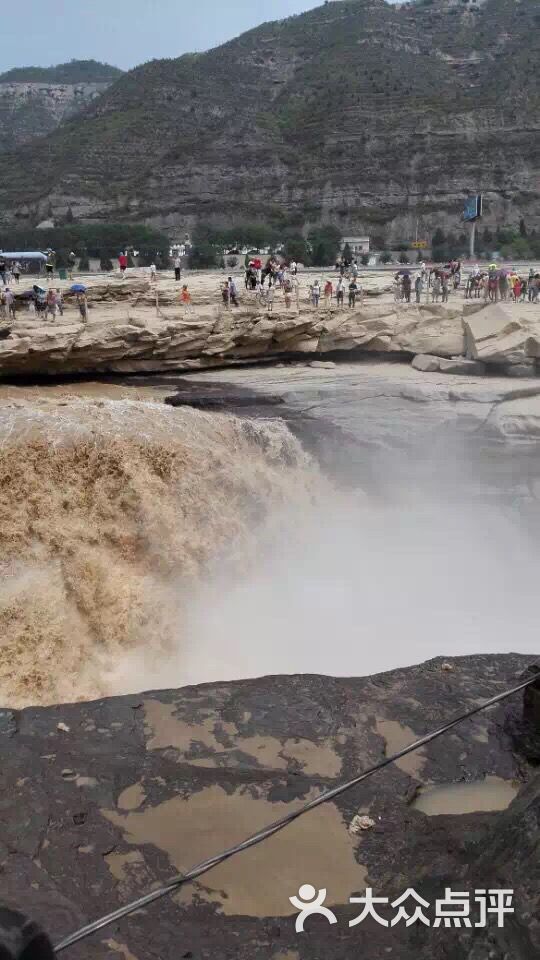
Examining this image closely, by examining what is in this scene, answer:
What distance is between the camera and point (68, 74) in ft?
437

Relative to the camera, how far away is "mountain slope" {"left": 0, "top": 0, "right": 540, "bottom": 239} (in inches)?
1912

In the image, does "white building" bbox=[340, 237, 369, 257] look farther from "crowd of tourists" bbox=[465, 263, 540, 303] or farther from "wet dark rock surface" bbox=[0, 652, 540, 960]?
"wet dark rock surface" bbox=[0, 652, 540, 960]

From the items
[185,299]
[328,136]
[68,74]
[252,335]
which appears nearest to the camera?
[252,335]

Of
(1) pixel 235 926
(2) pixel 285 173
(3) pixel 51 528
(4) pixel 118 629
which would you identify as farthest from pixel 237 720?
(2) pixel 285 173

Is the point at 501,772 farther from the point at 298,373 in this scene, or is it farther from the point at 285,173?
the point at 285,173

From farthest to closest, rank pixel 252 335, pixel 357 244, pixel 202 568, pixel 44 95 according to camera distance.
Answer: pixel 44 95, pixel 357 244, pixel 252 335, pixel 202 568

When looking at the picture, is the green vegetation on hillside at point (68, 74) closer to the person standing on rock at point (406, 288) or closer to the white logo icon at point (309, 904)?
the person standing on rock at point (406, 288)

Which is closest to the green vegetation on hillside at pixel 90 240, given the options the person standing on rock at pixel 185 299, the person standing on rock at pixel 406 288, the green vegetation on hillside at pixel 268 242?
the green vegetation on hillside at pixel 268 242

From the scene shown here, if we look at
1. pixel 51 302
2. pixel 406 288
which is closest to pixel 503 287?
pixel 406 288

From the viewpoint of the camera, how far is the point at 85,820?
134 inches

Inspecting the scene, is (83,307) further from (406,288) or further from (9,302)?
(406,288)

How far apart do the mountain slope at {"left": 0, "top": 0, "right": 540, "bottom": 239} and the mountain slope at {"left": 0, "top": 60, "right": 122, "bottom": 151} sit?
35.2 metres

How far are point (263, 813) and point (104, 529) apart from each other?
590cm

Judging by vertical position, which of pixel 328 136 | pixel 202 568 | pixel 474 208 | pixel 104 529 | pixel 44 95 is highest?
pixel 44 95
